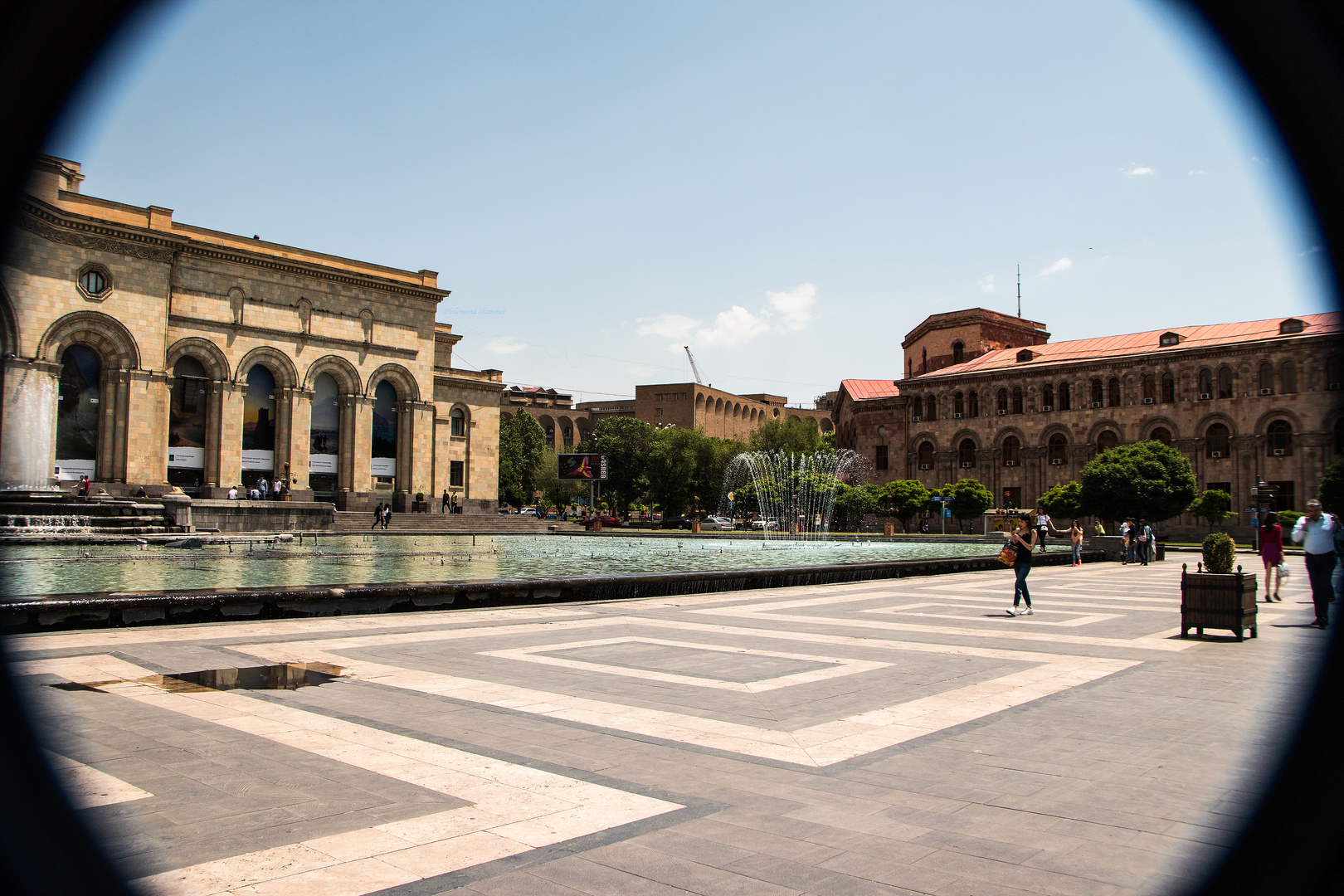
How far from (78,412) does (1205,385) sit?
205 ft

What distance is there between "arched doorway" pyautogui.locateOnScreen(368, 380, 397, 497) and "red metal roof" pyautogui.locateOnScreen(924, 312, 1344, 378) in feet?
135

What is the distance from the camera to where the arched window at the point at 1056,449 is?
199 ft

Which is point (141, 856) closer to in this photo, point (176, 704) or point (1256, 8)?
point (176, 704)

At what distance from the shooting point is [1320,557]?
445 inches

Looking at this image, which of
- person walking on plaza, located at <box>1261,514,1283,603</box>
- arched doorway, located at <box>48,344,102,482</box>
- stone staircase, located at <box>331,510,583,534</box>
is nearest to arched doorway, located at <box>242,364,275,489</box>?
stone staircase, located at <box>331,510,583,534</box>

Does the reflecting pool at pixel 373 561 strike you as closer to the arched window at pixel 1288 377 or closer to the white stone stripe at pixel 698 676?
the white stone stripe at pixel 698 676

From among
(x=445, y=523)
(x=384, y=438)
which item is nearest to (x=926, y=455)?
(x=445, y=523)

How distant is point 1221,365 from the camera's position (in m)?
53.1

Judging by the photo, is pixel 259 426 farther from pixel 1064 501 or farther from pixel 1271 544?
pixel 1064 501

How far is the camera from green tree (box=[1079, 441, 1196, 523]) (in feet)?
143

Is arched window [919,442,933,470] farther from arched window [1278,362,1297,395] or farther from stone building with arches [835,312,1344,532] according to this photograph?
arched window [1278,362,1297,395]

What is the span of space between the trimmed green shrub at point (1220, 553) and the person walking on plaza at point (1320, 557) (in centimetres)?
120

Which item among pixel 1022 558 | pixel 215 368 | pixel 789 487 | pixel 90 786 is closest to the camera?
pixel 90 786

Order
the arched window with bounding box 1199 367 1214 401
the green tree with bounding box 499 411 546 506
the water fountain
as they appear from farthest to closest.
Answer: the green tree with bounding box 499 411 546 506 → the water fountain → the arched window with bounding box 1199 367 1214 401
